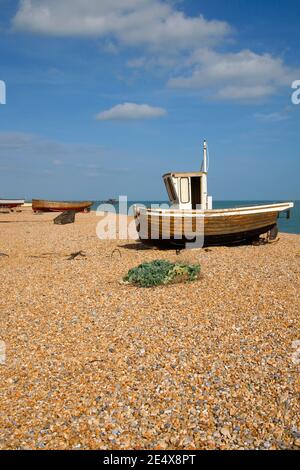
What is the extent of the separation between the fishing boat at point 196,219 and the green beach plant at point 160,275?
4.58 meters

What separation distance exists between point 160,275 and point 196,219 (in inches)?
Answer: 221

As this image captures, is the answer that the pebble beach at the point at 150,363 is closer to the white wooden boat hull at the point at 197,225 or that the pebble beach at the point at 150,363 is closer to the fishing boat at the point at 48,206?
the white wooden boat hull at the point at 197,225

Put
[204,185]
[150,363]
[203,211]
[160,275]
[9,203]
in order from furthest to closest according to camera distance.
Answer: [9,203]
[204,185]
[203,211]
[160,275]
[150,363]

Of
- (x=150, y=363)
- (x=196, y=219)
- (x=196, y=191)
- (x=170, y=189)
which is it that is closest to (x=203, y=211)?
(x=196, y=219)

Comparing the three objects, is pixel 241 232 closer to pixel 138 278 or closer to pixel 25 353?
pixel 138 278

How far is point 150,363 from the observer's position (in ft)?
17.5

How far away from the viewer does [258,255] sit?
562 inches

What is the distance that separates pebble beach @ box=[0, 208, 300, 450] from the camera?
391 centimetres

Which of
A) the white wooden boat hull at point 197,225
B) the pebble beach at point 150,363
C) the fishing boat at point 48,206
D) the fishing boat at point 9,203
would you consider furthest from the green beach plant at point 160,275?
the fishing boat at point 9,203

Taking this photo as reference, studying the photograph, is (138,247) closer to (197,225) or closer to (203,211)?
(197,225)

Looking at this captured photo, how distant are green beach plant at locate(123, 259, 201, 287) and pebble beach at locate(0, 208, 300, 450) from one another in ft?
0.96

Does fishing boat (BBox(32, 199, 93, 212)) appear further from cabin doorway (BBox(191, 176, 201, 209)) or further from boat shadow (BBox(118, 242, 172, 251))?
cabin doorway (BBox(191, 176, 201, 209))

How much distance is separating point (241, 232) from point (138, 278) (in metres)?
7.99
